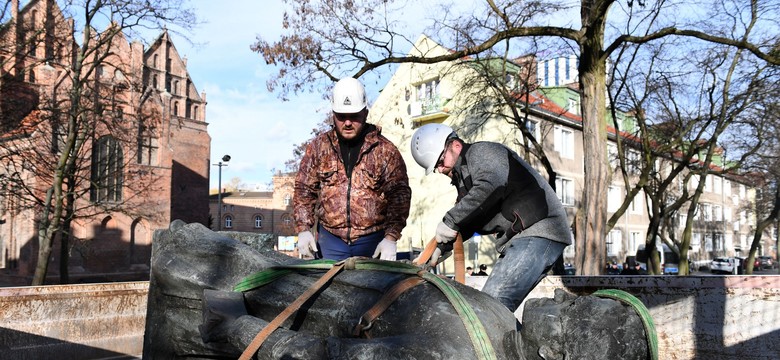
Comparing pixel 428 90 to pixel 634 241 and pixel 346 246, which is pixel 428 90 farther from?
pixel 346 246

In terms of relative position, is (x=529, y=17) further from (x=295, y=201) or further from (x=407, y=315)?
(x=407, y=315)

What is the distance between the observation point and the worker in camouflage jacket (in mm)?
4770

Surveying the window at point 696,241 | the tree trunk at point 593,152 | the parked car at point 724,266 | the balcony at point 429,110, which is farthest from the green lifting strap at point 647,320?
the window at point 696,241

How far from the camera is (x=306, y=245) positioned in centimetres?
460

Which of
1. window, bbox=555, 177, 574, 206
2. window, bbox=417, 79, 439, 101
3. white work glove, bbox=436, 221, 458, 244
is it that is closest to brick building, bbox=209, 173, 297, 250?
window, bbox=417, 79, 439, 101

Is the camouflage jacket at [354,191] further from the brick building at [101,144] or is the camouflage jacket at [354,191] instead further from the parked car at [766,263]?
the parked car at [766,263]

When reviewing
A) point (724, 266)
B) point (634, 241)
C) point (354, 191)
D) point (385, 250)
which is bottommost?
point (724, 266)

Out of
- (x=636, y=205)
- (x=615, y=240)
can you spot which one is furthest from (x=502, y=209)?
(x=636, y=205)

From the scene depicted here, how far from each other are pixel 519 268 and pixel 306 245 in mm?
1522

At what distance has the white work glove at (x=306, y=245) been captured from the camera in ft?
15.1

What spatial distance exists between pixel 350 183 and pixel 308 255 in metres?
0.60

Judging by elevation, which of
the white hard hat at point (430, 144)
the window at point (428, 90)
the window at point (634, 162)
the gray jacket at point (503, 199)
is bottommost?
the gray jacket at point (503, 199)

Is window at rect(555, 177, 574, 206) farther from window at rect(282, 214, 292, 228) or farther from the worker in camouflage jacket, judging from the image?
window at rect(282, 214, 292, 228)

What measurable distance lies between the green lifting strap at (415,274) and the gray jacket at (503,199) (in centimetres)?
90
